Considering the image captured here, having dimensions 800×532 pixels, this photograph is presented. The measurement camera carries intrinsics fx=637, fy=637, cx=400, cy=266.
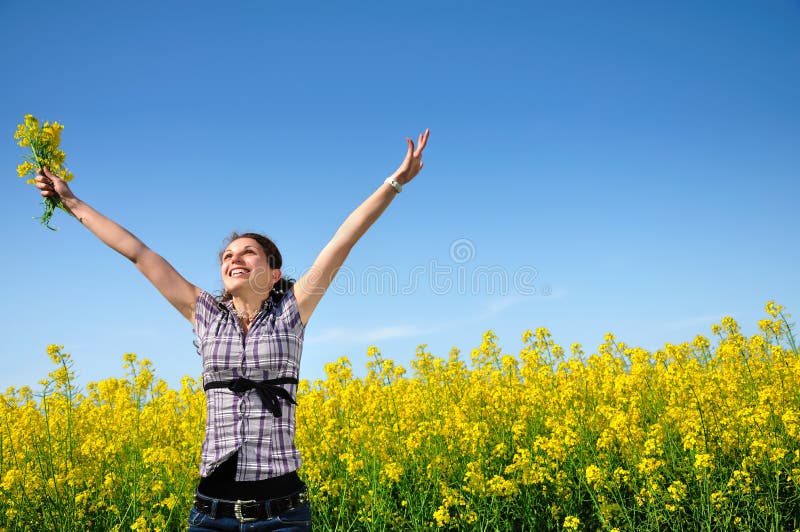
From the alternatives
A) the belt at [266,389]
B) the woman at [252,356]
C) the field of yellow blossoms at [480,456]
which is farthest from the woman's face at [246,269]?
the field of yellow blossoms at [480,456]

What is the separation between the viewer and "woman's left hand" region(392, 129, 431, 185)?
259 cm

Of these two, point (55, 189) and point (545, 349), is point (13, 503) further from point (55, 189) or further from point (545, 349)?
point (545, 349)

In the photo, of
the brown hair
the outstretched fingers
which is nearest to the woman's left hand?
the outstretched fingers

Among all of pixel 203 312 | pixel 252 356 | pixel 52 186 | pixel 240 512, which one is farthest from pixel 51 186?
pixel 240 512

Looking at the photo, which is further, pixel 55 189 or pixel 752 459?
pixel 752 459

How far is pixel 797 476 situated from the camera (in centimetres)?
408

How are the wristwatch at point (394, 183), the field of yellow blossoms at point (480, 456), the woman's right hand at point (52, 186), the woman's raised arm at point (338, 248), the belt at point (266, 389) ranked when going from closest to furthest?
the belt at point (266, 389), the woman's raised arm at point (338, 248), the wristwatch at point (394, 183), the woman's right hand at point (52, 186), the field of yellow blossoms at point (480, 456)

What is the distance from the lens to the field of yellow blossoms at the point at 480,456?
4.04m

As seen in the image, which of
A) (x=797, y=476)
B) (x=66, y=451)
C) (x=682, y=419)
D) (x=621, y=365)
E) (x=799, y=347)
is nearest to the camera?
(x=797, y=476)

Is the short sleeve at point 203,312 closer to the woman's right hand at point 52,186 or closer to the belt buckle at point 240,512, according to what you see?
the belt buckle at point 240,512

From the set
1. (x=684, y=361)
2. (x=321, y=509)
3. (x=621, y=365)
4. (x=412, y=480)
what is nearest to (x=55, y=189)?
(x=321, y=509)

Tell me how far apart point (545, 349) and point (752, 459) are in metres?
2.10

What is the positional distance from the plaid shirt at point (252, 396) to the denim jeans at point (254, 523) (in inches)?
5.4

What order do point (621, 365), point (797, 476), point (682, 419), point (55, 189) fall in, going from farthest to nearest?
point (621, 365) → point (682, 419) → point (797, 476) → point (55, 189)
